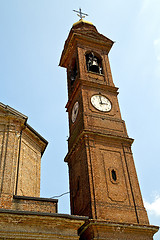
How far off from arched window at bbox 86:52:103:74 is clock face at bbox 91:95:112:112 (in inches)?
112

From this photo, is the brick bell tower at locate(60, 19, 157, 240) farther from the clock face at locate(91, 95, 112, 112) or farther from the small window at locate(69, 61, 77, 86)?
Answer: the small window at locate(69, 61, 77, 86)

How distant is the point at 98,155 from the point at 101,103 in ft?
13.7

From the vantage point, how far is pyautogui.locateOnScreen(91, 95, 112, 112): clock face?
1791 cm

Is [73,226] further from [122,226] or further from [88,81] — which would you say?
[88,81]

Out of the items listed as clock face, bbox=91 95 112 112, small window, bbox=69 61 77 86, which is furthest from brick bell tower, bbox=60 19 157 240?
small window, bbox=69 61 77 86

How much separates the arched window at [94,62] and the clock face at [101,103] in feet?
9.31

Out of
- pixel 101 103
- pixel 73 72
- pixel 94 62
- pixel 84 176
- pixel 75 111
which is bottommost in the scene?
pixel 84 176

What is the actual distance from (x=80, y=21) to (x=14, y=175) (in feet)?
56.3

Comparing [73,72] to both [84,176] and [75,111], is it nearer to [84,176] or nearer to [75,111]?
[75,111]

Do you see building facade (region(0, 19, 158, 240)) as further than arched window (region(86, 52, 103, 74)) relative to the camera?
No

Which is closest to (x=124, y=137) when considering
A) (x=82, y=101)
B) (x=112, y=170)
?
(x=112, y=170)

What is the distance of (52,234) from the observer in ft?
33.1

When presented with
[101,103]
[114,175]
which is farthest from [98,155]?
[101,103]

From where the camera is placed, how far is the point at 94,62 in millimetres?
20875
